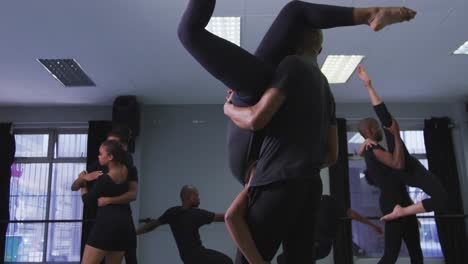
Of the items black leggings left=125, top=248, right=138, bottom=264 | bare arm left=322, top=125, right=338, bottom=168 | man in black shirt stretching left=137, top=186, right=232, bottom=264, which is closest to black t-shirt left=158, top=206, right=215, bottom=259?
man in black shirt stretching left=137, top=186, right=232, bottom=264

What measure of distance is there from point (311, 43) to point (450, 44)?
4175 millimetres

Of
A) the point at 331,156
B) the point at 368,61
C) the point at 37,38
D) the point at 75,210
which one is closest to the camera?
the point at 331,156

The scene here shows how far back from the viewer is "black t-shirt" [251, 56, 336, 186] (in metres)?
1.05

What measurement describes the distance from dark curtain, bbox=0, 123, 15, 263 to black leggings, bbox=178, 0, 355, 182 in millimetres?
6072

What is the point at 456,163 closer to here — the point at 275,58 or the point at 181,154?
the point at 181,154

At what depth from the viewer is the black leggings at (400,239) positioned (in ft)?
9.79

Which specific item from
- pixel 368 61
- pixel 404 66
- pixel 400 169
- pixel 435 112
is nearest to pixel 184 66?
pixel 368 61

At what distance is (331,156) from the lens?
4.07 ft

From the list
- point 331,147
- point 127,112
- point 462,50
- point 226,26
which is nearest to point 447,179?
point 462,50

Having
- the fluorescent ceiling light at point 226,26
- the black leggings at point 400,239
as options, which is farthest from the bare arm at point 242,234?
the fluorescent ceiling light at point 226,26

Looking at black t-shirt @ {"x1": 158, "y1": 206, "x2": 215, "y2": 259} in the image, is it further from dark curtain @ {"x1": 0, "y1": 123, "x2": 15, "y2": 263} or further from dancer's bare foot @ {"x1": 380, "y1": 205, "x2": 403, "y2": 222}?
dark curtain @ {"x1": 0, "y1": 123, "x2": 15, "y2": 263}

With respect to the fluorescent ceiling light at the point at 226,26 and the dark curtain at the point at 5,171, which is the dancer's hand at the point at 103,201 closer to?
the fluorescent ceiling light at the point at 226,26

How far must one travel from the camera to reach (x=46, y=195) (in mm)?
6516

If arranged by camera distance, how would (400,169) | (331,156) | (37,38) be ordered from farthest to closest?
(37,38) < (400,169) < (331,156)
